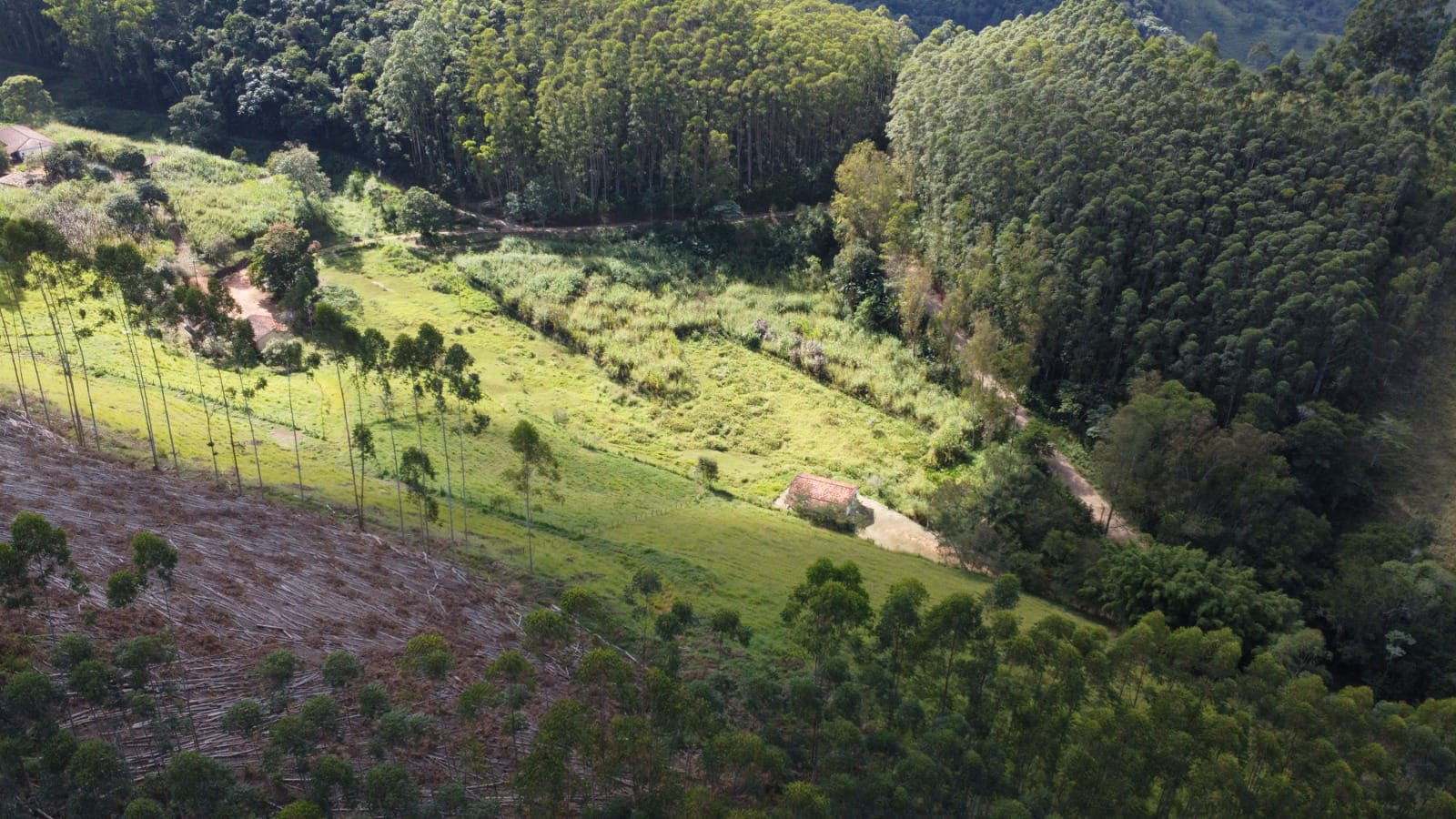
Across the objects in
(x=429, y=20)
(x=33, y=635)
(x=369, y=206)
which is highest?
(x=429, y=20)

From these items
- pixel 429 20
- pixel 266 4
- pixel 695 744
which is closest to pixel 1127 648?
pixel 695 744

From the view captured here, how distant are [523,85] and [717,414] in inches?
1734

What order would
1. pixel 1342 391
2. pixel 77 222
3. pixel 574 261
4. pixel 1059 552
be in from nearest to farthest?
pixel 1059 552
pixel 1342 391
pixel 77 222
pixel 574 261

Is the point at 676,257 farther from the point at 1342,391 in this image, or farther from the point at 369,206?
the point at 1342,391

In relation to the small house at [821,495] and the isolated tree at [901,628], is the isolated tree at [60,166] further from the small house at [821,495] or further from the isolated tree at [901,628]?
the isolated tree at [901,628]

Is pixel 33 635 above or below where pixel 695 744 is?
above

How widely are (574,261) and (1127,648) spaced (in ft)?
185

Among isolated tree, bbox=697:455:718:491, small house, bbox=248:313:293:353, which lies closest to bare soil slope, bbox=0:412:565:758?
small house, bbox=248:313:293:353

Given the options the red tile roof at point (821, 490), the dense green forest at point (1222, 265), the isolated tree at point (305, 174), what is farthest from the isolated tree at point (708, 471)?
the isolated tree at point (305, 174)

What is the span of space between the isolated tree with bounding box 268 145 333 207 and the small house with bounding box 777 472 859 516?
163ft

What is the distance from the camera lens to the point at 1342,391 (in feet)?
177

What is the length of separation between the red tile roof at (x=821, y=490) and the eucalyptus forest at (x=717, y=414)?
6.8 inches

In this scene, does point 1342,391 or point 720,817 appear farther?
point 1342,391

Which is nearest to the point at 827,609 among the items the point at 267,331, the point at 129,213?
the point at 267,331
